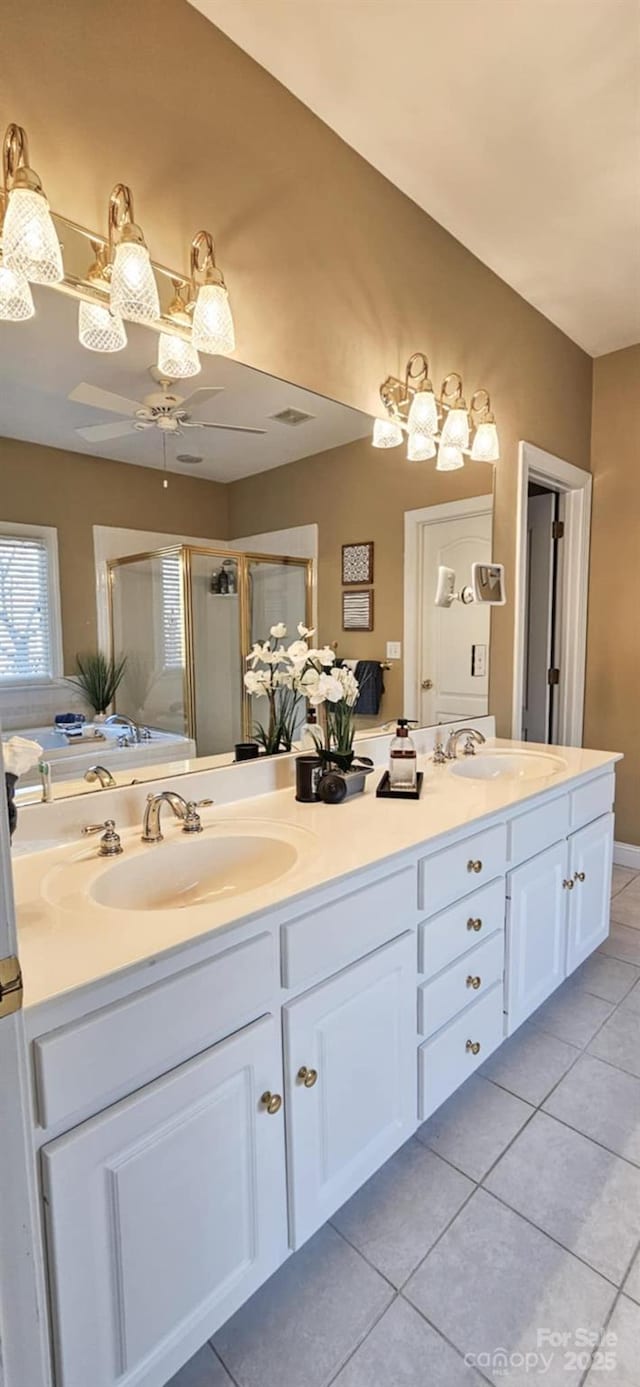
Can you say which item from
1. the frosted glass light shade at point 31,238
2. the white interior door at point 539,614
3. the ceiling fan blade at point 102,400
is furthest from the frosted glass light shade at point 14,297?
the white interior door at point 539,614

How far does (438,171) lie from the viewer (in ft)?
6.40

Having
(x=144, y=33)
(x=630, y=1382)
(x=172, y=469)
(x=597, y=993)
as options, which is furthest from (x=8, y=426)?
(x=597, y=993)

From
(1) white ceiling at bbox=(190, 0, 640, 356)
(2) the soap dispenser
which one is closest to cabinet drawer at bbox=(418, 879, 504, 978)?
(2) the soap dispenser

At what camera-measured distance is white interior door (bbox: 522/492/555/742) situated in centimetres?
337

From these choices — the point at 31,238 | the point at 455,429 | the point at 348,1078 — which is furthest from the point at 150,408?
the point at 348,1078

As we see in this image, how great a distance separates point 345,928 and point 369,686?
40.4 inches

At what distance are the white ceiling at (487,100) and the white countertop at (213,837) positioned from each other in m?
1.92

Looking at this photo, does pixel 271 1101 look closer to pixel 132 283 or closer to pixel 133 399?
pixel 133 399

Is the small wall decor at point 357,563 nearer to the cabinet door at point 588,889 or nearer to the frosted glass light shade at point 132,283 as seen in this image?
the frosted glass light shade at point 132,283

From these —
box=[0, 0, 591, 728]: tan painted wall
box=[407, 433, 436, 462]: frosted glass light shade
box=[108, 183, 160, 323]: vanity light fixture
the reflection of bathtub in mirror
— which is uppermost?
box=[0, 0, 591, 728]: tan painted wall

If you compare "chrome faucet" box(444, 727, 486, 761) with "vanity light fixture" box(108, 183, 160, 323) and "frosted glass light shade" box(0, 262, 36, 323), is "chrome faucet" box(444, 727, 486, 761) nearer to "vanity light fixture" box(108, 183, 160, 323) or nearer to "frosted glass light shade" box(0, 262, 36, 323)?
"vanity light fixture" box(108, 183, 160, 323)

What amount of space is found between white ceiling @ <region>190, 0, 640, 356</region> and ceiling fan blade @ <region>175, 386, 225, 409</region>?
0.84 m

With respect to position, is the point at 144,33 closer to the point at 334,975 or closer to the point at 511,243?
the point at 511,243

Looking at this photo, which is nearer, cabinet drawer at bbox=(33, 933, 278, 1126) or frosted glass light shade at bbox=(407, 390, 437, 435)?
cabinet drawer at bbox=(33, 933, 278, 1126)
